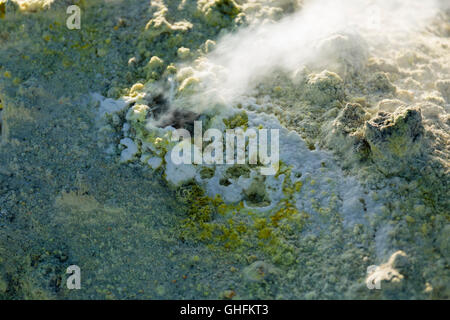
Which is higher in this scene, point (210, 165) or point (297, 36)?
point (297, 36)

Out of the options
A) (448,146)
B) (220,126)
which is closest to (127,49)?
(220,126)

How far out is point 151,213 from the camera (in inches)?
167

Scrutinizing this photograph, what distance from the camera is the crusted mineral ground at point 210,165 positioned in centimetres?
378

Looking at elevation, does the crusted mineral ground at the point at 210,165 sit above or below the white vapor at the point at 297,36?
below

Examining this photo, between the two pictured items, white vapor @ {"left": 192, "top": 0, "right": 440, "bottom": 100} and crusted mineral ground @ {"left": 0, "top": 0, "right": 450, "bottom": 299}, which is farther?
white vapor @ {"left": 192, "top": 0, "right": 440, "bottom": 100}

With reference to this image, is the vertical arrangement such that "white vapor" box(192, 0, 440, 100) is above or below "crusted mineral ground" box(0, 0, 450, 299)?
above

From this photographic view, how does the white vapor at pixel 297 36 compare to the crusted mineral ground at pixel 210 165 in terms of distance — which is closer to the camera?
the crusted mineral ground at pixel 210 165

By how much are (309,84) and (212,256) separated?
1887 millimetres

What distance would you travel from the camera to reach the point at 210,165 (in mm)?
4363

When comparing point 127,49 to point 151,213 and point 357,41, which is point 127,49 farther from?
point 357,41

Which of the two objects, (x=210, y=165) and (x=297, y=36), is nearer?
(x=210, y=165)


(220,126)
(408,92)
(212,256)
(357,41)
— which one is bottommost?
(212,256)

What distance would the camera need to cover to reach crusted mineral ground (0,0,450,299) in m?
3.78
